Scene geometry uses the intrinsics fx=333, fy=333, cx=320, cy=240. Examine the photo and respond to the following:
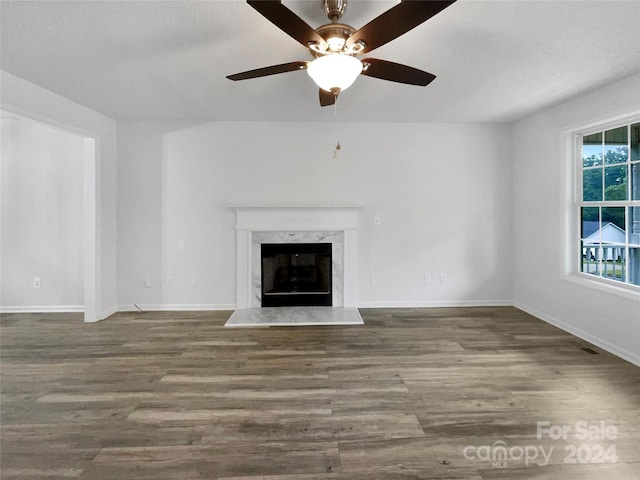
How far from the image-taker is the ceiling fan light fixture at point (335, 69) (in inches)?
67.3

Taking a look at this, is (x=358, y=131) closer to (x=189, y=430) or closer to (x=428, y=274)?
(x=428, y=274)

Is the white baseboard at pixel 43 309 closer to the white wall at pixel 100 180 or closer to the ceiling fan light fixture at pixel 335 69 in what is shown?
the white wall at pixel 100 180

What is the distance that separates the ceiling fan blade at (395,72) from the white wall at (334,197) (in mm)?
2260

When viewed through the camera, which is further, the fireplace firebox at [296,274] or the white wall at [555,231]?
the fireplace firebox at [296,274]

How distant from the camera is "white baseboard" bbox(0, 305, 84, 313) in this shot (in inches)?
170

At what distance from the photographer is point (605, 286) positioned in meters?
3.16

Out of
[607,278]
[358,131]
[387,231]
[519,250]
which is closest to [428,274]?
[387,231]

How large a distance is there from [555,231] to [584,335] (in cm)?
114

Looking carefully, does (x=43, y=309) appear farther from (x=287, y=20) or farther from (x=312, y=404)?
(x=287, y=20)

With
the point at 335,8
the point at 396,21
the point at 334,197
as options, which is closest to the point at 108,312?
the point at 334,197

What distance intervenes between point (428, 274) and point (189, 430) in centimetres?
345

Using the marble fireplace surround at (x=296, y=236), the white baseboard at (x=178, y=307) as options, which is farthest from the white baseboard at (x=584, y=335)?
the white baseboard at (x=178, y=307)

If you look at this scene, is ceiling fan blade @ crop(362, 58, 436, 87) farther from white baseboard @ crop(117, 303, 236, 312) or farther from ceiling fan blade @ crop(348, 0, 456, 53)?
white baseboard @ crop(117, 303, 236, 312)

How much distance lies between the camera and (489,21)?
6.57 ft
